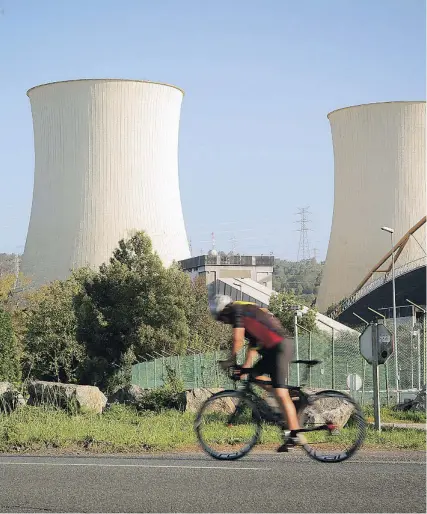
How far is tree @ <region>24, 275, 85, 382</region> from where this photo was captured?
36594mm

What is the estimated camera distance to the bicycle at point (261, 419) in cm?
637

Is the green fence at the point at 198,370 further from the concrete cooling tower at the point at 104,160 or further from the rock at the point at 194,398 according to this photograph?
the concrete cooling tower at the point at 104,160

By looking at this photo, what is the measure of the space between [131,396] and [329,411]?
45.3ft

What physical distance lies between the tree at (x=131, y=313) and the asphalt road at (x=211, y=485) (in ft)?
86.2

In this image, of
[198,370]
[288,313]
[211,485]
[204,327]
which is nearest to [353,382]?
[198,370]

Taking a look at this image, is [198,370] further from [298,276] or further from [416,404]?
[298,276]

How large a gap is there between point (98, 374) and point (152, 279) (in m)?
5.54

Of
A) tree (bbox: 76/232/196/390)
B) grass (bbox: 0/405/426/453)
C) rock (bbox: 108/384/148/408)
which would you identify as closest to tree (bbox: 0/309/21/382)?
rock (bbox: 108/384/148/408)

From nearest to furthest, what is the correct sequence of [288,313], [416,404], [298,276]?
[416,404] < [288,313] < [298,276]

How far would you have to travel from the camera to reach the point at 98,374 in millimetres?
37812

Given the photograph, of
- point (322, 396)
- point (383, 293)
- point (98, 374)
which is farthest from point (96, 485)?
point (383, 293)

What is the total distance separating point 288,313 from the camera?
44938 millimetres

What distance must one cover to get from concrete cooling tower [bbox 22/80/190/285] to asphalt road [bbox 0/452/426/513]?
102ft

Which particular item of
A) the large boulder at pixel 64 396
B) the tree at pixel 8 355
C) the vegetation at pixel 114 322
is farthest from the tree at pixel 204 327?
the large boulder at pixel 64 396
